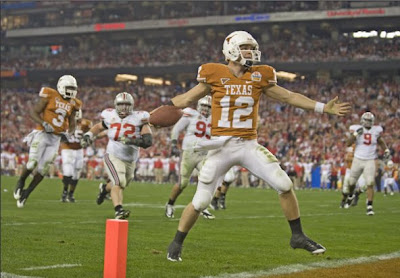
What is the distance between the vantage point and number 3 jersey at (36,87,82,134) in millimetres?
12242

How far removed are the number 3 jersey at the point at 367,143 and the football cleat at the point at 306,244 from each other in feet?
25.0

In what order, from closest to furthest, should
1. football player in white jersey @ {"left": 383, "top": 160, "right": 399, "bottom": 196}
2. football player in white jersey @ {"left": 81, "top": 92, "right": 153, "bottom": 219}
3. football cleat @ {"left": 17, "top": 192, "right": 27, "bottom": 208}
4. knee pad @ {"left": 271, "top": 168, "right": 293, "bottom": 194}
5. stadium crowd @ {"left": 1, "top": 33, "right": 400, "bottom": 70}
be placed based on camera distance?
knee pad @ {"left": 271, "top": 168, "right": 293, "bottom": 194}, football player in white jersey @ {"left": 81, "top": 92, "right": 153, "bottom": 219}, football cleat @ {"left": 17, "top": 192, "right": 27, "bottom": 208}, football player in white jersey @ {"left": 383, "top": 160, "right": 399, "bottom": 196}, stadium crowd @ {"left": 1, "top": 33, "right": 400, "bottom": 70}

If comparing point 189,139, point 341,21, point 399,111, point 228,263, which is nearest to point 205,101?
point 189,139

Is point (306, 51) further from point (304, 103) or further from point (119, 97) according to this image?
point (304, 103)

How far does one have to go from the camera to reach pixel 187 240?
27.8ft

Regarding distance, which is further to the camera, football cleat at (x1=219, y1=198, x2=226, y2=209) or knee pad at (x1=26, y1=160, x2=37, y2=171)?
football cleat at (x1=219, y1=198, x2=226, y2=209)

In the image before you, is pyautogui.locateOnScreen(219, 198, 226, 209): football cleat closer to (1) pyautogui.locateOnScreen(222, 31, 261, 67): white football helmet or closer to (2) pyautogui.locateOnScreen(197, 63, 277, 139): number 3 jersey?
(2) pyautogui.locateOnScreen(197, 63, 277, 139): number 3 jersey

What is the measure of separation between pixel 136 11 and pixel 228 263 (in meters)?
42.5

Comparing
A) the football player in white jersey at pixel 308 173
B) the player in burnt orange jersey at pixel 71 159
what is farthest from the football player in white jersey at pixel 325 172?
the player in burnt orange jersey at pixel 71 159

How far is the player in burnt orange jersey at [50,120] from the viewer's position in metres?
12.2

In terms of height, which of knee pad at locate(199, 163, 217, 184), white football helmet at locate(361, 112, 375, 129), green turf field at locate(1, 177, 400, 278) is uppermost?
white football helmet at locate(361, 112, 375, 129)

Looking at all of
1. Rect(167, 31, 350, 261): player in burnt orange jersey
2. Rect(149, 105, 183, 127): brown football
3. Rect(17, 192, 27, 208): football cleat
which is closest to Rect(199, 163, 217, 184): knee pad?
Rect(167, 31, 350, 261): player in burnt orange jersey

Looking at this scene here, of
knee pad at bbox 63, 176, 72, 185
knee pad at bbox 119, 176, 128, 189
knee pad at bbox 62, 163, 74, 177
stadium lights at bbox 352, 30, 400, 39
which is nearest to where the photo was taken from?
knee pad at bbox 119, 176, 128, 189

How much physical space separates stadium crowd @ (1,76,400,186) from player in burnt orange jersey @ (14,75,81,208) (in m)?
10.9
